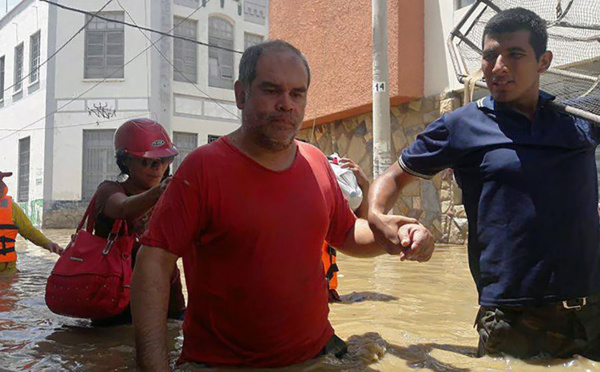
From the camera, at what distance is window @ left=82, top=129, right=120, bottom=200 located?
20703 millimetres

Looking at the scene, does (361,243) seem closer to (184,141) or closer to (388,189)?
(388,189)

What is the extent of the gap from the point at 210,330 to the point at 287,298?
0.33 meters

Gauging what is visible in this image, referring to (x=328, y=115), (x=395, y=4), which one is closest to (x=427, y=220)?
(x=328, y=115)

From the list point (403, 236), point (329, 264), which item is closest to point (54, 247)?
point (329, 264)

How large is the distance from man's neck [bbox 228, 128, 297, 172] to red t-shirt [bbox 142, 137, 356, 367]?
0.13 ft

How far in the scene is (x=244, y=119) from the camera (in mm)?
2387

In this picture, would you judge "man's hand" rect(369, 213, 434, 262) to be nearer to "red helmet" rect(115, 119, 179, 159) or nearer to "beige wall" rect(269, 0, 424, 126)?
"red helmet" rect(115, 119, 179, 159)

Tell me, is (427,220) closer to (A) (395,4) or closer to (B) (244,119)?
(A) (395,4)

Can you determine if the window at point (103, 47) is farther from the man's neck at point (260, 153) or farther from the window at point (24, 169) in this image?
the man's neck at point (260, 153)

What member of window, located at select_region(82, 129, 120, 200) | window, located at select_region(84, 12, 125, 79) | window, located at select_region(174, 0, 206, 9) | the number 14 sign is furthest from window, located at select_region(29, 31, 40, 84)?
the number 14 sign

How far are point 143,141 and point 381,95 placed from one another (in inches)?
216

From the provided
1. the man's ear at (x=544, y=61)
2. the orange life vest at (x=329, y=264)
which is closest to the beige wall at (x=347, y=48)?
the orange life vest at (x=329, y=264)

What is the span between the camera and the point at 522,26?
2.59m

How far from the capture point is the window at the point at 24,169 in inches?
885
